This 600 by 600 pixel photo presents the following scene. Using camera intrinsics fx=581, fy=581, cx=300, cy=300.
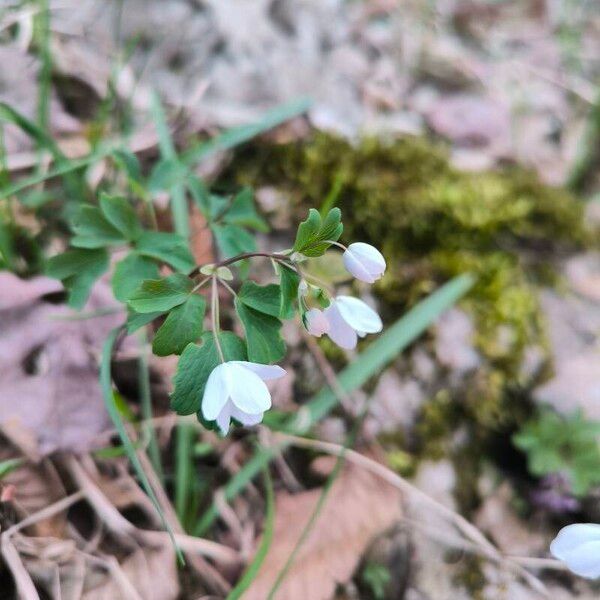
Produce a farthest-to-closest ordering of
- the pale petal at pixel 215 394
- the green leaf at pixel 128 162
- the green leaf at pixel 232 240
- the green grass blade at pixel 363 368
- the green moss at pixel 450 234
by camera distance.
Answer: the green moss at pixel 450 234, the green grass blade at pixel 363 368, the green leaf at pixel 128 162, the green leaf at pixel 232 240, the pale petal at pixel 215 394

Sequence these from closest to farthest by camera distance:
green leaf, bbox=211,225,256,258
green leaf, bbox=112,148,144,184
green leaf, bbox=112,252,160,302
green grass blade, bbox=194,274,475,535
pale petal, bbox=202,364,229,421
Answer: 1. pale petal, bbox=202,364,229,421
2. green leaf, bbox=112,252,160,302
3. green leaf, bbox=211,225,256,258
4. green leaf, bbox=112,148,144,184
5. green grass blade, bbox=194,274,475,535

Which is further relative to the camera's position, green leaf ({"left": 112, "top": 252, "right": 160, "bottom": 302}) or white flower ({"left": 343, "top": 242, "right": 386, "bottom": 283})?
green leaf ({"left": 112, "top": 252, "right": 160, "bottom": 302})

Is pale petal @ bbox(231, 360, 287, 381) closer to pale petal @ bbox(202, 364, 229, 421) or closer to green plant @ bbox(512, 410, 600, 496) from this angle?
pale petal @ bbox(202, 364, 229, 421)

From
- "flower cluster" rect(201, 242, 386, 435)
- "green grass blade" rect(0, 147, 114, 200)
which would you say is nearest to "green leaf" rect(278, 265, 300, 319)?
"flower cluster" rect(201, 242, 386, 435)

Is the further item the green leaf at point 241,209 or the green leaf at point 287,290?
the green leaf at point 241,209

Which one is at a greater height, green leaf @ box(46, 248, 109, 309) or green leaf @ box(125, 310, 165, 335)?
green leaf @ box(125, 310, 165, 335)

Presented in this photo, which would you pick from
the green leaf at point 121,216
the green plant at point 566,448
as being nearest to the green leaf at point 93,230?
the green leaf at point 121,216

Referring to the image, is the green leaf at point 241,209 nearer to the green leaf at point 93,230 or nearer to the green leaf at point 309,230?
the green leaf at point 93,230
